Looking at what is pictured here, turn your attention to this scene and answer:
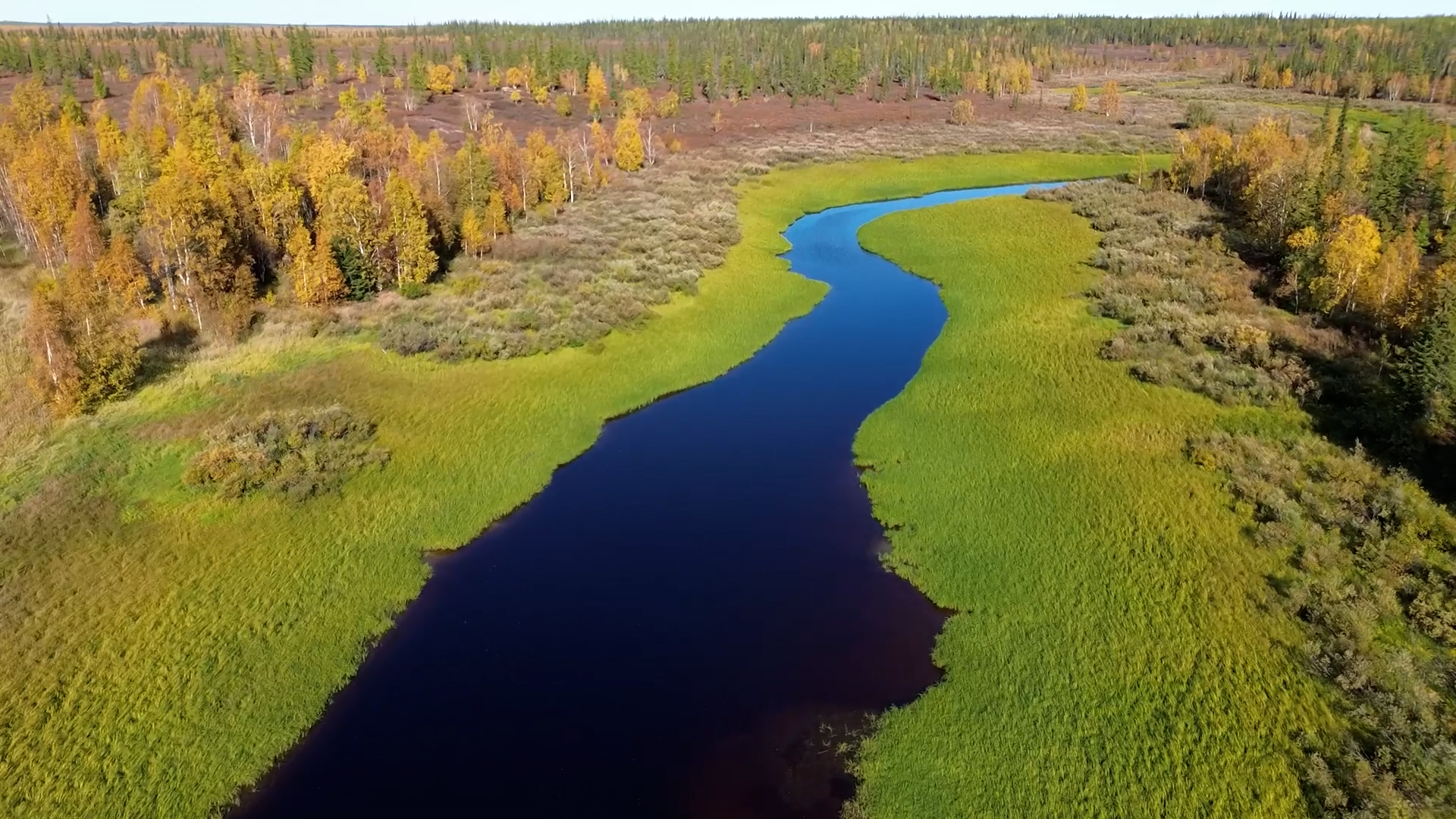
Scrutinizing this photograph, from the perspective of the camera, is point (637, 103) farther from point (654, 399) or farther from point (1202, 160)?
point (654, 399)

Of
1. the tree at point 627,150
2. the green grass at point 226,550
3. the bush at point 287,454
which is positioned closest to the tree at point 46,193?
the green grass at point 226,550

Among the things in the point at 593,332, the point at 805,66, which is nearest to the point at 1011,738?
the point at 593,332

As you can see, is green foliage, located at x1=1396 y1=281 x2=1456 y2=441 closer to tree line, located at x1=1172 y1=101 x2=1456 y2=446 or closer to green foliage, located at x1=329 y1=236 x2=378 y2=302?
tree line, located at x1=1172 y1=101 x2=1456 y2=446

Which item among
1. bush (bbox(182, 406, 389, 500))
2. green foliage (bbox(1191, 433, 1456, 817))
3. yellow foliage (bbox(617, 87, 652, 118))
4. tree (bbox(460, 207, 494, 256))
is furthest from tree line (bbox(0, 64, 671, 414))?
yellow foliage (bbox(617, 87, 652, 118))

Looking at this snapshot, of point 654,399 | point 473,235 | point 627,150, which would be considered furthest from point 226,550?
point 627,150

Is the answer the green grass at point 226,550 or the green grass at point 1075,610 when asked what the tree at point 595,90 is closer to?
the green grass at point 226,550

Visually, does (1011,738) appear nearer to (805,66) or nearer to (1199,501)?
(1199,501)
